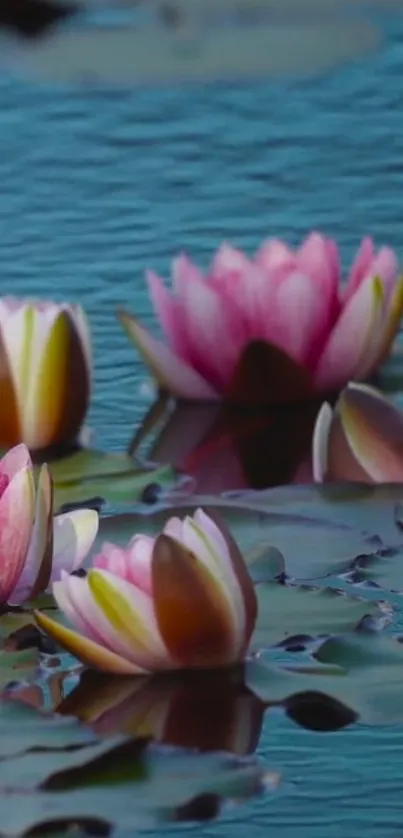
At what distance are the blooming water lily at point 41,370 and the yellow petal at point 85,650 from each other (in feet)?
1.52

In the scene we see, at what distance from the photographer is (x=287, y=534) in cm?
168

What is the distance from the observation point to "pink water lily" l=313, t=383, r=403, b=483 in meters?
1.76

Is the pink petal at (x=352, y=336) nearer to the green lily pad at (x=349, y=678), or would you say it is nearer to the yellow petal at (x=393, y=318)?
the yellow petal at (x=393, y=318)

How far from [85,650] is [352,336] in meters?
0.63

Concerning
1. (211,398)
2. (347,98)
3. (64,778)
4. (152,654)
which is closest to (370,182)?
(347,98)

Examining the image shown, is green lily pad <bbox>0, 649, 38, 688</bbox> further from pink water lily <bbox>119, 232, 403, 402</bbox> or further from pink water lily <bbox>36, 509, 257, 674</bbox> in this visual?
pink water lily <bbox>119, 232, 403, 402</bbox>

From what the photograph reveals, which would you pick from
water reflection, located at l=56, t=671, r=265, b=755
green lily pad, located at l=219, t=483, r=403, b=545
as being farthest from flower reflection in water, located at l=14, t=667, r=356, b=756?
green lily pad, located at l=219, t=483, r=403, b=545

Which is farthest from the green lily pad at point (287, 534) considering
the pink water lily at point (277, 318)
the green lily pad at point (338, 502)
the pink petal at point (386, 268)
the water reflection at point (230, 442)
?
the pink petal at point (386, 268)

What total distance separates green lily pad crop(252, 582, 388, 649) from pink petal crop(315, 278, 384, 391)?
1.49ft

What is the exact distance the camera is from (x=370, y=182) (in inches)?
109

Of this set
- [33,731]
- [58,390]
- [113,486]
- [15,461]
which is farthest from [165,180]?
[33,731]

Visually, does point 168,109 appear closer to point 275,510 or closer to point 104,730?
point 275,510

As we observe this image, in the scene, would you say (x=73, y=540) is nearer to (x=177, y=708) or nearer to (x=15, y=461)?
(x=15, y=461)

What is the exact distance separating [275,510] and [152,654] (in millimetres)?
324
